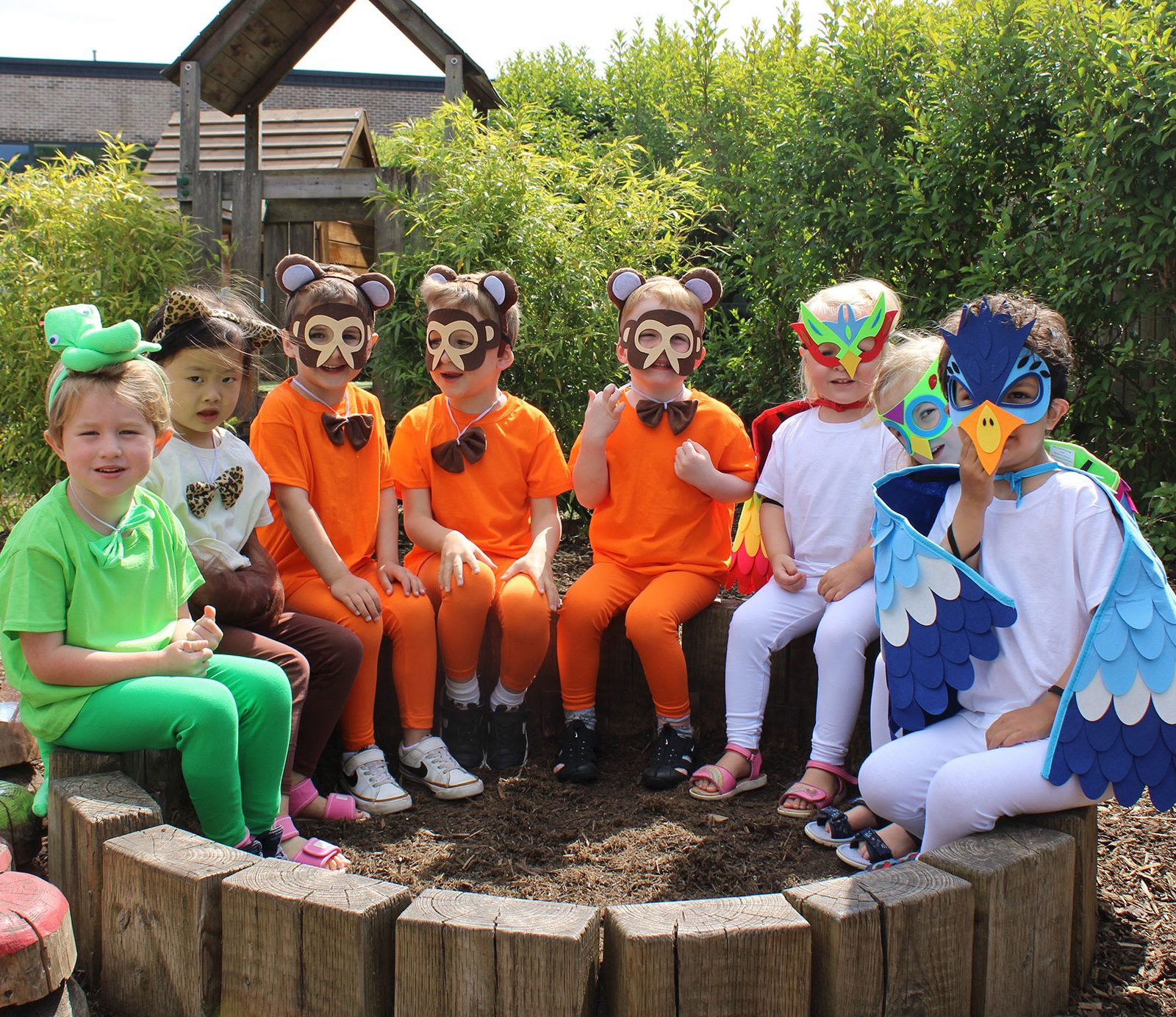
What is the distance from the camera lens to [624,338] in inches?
120

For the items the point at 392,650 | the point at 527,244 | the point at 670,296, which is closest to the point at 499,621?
the point at 392,650

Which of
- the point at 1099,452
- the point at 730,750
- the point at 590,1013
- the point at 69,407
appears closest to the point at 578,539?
the point at 1099,452

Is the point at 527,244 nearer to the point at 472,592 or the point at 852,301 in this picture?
the point at 852,301

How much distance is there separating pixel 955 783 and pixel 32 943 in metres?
1.55

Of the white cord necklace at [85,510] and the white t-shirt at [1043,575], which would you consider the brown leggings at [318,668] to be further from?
the white t-shirt at [1043,575]

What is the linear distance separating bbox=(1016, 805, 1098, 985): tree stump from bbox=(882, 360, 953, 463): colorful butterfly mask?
857mm

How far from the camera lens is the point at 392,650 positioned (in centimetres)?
294

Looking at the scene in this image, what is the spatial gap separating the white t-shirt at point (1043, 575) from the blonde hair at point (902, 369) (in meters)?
0.58

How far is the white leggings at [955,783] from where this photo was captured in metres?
1.92

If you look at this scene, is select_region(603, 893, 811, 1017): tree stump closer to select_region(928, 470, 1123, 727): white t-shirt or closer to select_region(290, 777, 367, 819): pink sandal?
select_region(928, 470, 1123, 727): white t-shirt

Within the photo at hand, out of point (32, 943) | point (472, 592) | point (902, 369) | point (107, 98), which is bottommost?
point (32, 943)

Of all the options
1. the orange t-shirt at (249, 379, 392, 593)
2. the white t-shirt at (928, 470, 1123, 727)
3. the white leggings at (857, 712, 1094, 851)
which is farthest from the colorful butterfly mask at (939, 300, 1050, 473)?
the orange t-shirt at (249, 379, 392, 593)

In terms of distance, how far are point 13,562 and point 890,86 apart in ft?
14.5

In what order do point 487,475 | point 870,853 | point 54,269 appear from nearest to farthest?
point 870,853 → point 487,475 → point 54,269
